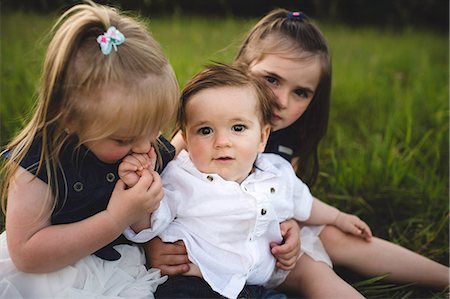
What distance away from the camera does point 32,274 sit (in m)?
1.61

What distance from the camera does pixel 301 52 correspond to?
7.20 ft

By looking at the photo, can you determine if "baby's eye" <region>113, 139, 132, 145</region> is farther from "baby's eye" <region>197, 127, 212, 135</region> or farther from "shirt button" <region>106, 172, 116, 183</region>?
"baby's eye" <region>197, 127, 212, 135</region>

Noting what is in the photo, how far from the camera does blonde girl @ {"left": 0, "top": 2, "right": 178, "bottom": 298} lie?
1472mm

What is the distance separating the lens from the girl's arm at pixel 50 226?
154cm

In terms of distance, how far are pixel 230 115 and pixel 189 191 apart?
11.4 inches

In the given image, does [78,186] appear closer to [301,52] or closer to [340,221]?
[301,52]

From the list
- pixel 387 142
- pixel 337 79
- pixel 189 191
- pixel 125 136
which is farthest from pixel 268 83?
pixel 337 79

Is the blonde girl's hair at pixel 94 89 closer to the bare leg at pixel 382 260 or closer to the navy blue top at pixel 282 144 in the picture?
the navy blue top at pixel 282 144

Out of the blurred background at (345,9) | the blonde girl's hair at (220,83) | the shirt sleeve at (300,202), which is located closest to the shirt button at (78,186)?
the blonde girl's hair at (220,83)

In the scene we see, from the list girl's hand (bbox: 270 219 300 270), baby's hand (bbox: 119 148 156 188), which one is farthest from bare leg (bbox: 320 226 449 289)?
baby's hand (bbox: 119 148 156 188)

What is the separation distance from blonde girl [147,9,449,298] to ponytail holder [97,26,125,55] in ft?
2.68

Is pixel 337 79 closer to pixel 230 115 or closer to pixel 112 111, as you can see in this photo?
pixel 230 115

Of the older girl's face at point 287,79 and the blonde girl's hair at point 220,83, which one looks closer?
the blonde girl's hair at point 220,83

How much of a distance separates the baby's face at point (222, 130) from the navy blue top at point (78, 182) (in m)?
0.30
